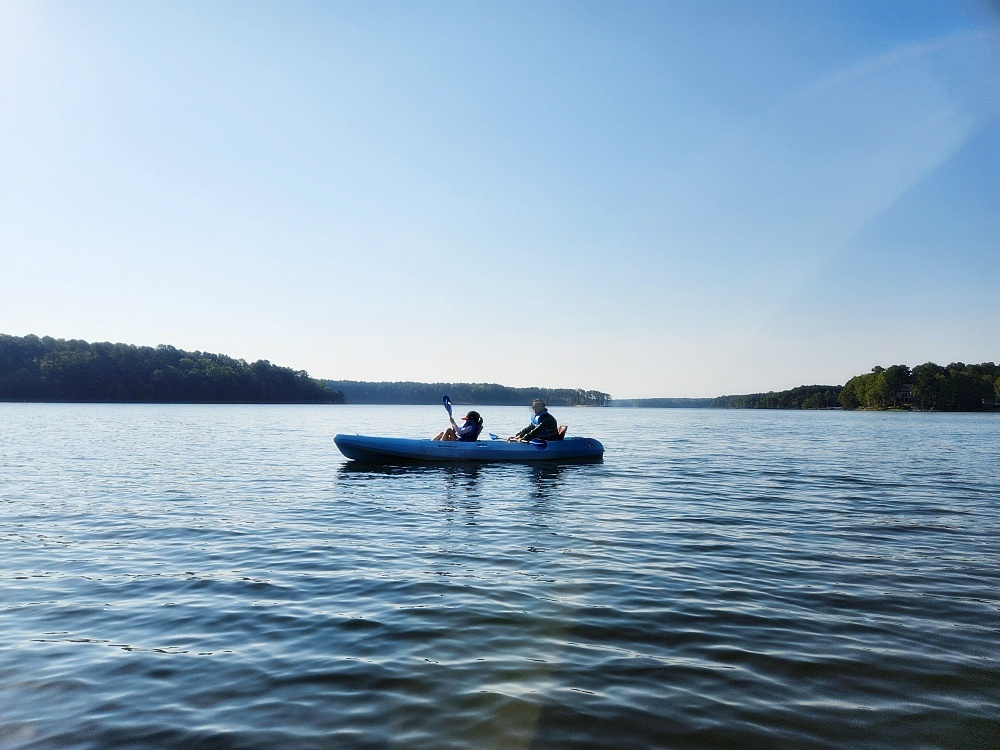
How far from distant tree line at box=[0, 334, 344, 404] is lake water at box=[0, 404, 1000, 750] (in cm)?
11916

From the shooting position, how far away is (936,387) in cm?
13100

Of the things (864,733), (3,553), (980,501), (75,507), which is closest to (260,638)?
(864,733)

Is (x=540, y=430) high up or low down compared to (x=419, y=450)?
up

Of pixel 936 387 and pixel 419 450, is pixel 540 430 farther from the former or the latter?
pixel 936 387

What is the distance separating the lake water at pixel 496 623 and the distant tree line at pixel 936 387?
14227cm

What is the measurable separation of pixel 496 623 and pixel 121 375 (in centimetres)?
13086

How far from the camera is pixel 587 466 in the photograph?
2122 centimetres

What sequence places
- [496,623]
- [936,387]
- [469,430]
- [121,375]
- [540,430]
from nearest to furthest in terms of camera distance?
1. [496,623]
2. [469,430]
3. [540,430]
4. [121,375]
5. [936,387]

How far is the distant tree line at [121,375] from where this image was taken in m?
112

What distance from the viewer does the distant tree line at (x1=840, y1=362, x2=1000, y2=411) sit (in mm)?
131125

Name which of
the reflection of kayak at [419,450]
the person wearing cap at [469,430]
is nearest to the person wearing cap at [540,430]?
the reflection of kayak at [419,450]

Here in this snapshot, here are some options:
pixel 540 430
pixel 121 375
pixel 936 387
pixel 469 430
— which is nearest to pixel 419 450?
pixel 469 430

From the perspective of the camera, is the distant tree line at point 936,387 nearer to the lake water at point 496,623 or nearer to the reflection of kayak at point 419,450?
the reflection of kayak at point 419,450

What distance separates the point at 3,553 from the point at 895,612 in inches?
433
